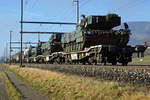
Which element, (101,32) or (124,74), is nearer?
(124,74)

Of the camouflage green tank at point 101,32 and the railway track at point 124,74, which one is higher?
the camouflage green tank at point 101,32

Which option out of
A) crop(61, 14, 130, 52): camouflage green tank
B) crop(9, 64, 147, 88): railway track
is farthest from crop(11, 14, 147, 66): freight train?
crop(9, 64, 147, 88): railway track

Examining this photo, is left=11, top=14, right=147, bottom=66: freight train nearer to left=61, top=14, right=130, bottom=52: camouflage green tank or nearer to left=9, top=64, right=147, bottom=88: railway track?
left=61, top=14, right=130, bottom=52: camouflage green tank

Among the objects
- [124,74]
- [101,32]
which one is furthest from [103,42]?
[124,74]

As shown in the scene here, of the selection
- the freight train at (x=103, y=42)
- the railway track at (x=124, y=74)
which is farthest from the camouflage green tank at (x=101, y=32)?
the railway track at (x=124, y=74)

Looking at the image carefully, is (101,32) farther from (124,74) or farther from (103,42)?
(124,74)

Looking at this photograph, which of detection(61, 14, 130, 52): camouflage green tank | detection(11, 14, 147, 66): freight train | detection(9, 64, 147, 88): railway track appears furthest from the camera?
detection(61, 14, 130, 52): camouflage green tank

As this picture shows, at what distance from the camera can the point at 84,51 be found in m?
22.1

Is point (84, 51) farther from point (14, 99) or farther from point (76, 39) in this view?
point (14, 99)

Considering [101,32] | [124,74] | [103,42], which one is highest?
[101,32]

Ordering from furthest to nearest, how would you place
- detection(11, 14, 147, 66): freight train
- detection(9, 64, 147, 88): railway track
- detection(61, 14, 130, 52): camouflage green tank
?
detection(61, 14, 130, 52): camouflage green tank
detection(11, 14, 147, 66): freight train
detection(9, 64, 147, 88): railway track

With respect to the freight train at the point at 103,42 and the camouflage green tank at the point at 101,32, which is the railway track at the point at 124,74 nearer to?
the freight train at the point at 103,42

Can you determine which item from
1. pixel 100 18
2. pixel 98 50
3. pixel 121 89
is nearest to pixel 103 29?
pixel 100 18

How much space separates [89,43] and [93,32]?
1129mm
